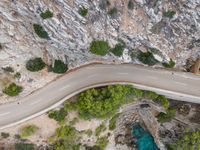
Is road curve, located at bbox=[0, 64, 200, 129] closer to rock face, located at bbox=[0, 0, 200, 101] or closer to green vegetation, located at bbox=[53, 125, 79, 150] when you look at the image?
rock face, located at bbox=[0, 0, 200, 101]

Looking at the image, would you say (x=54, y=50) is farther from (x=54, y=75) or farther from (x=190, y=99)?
(x=190, y=99)

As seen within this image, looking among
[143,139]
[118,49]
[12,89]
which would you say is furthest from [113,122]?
[12,89]

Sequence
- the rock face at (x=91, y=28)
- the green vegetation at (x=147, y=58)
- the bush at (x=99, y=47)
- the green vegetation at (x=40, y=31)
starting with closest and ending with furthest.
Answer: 1. the rock face at (x=91, y=28)
2. the green vegetation at (x=40, y=31)
3. the bush at (x=99, y=47)
4. the green vegetation at (x=147, y=58)


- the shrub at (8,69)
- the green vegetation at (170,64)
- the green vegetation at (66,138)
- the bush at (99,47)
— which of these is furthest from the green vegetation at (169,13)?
the green vegetation at (66,138)

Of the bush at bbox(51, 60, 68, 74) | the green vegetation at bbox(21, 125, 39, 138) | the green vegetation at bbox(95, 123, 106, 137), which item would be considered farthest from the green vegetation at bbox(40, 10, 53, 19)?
the green vegetation at bbox(95, 123, 106, 137)

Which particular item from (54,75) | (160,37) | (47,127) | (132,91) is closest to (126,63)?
(132,91)

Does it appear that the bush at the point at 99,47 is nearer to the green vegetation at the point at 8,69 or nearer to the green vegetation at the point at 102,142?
the green vegetation at the point at 8,69
